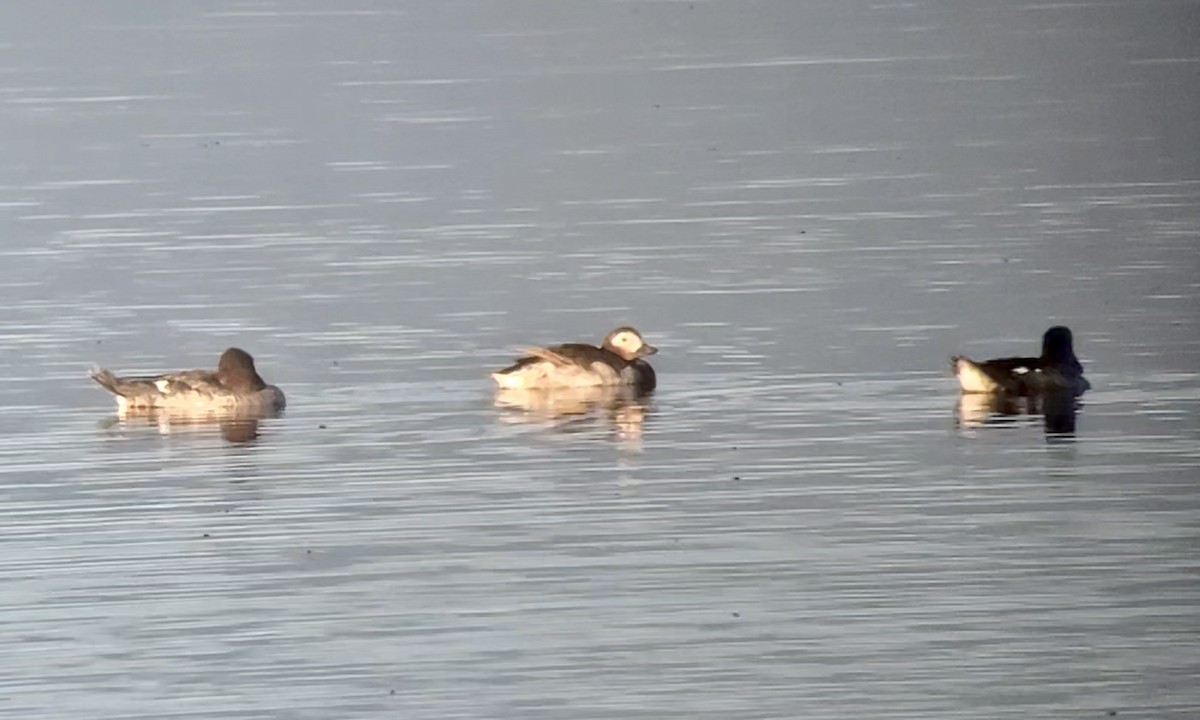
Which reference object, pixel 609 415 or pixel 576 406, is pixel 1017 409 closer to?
pixel 609 415

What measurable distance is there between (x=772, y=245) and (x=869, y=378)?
5.17m

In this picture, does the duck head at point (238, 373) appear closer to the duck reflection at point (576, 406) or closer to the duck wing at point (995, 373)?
the duck reflection at point (576, 406)

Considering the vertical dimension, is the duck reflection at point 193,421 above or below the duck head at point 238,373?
below

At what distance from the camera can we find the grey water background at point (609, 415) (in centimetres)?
984

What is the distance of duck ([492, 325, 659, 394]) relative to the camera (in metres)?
15.8

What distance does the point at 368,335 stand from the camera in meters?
17.5

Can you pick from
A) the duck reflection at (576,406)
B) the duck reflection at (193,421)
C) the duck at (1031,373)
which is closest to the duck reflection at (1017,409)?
the duck at (1031,373)

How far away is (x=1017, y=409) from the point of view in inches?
589

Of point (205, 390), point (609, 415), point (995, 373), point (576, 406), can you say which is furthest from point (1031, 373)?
point (205, 390)

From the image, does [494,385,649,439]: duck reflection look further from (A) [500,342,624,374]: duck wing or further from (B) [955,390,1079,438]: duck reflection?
(B) [955,390,1079,438]: duck reflection

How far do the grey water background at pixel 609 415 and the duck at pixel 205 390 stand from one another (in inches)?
6.8

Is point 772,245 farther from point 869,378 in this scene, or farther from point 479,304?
point 869,378

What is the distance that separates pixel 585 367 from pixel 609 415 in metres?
0.81

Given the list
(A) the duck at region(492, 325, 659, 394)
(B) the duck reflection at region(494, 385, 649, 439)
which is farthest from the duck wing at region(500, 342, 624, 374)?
(B) the duck reflection at region(494, 385, 649, 439)
